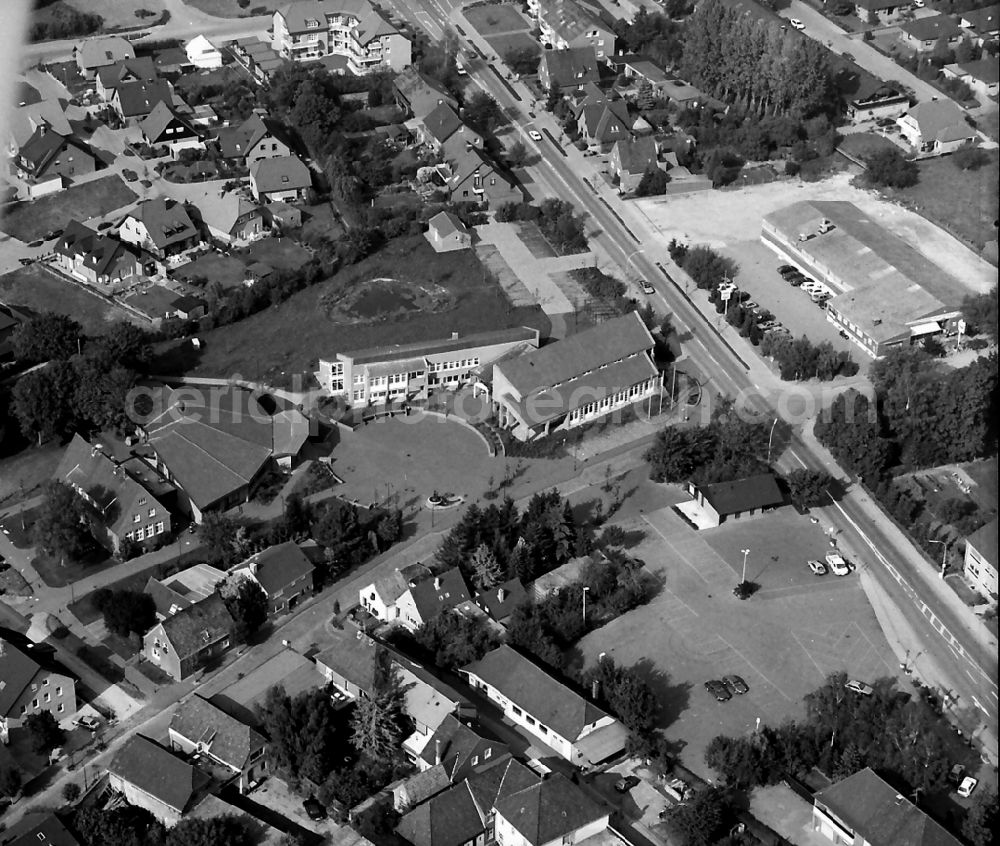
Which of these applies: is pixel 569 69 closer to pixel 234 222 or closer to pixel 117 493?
pixel 234 222

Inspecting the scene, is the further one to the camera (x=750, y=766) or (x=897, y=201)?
(x=897, y=201)

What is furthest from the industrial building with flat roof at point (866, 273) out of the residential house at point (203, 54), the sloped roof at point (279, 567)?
the residential house at point (203, 54)

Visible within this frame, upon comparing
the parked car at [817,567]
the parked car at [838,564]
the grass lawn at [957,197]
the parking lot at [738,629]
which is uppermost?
the grass lawn at [957,197]

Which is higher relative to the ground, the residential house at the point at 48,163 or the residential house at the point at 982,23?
the residential house at the point at 982,23

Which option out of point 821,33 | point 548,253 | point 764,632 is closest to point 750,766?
point 764,632

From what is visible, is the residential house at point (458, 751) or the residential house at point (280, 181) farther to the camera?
the residential house at point (280, 181)

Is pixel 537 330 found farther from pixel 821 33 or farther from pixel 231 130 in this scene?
pixel 821 33

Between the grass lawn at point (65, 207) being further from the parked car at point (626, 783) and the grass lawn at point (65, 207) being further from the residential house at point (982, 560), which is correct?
the residential house at point (982, 560)
